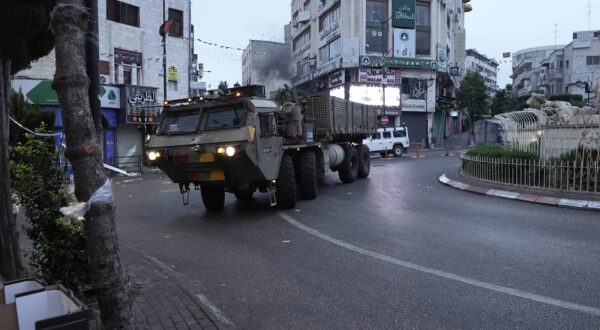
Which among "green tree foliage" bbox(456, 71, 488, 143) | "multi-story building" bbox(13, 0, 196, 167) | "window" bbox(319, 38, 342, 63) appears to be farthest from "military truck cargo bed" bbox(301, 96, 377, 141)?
"green tree foliage" bbox(456, 71, 488, 143)

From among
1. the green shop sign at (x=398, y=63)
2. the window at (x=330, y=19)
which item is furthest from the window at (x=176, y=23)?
the window at (x=330, y=19)

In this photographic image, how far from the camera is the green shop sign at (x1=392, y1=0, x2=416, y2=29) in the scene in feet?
153

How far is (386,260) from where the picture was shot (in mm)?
6762

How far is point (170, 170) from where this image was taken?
1056 cm

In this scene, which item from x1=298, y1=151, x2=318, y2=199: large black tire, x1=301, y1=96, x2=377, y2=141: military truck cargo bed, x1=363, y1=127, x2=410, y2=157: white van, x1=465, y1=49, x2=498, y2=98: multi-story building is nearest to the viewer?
→ x1=298, y1=151, x2=318, y2=199: large black tire

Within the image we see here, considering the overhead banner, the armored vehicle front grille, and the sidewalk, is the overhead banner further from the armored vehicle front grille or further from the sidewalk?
the sidewalk

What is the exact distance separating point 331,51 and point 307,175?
40.1 metres

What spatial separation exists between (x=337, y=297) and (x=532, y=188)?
966cm

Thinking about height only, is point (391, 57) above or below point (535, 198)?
above

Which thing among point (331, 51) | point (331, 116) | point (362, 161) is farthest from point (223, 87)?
point (331, 51)

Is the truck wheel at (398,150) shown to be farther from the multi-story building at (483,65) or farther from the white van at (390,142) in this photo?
the multi-story building at (483,65)

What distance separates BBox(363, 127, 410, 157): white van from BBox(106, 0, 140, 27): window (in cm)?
1560

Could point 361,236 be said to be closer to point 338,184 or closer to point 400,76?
point 338,184

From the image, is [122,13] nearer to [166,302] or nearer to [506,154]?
[506,154]
